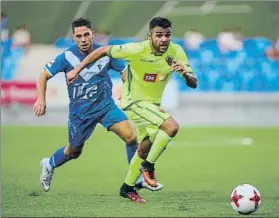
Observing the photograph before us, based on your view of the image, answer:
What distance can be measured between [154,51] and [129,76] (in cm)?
42

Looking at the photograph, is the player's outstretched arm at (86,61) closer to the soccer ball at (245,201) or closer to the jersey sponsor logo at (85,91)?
the jersey sponsor logo at (85,91)

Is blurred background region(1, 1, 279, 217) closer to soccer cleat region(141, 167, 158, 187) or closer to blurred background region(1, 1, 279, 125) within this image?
blurred background region(1, 1, 279, 125)

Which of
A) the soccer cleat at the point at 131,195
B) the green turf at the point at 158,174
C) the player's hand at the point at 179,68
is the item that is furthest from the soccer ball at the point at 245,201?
the player's hand at the point at 179,68

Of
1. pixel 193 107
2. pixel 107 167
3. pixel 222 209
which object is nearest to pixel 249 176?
pixel 107 167

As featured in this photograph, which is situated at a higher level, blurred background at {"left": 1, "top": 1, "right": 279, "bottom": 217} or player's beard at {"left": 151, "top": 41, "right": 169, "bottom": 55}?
player's beard at {"left": 151, "top": 41, "right": 169, "bottom": 55}

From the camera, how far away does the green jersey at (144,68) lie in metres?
7.71

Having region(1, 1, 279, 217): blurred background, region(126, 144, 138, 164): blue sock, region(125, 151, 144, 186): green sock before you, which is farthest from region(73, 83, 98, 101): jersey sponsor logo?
region(1, 1, 279, 217): blurred background

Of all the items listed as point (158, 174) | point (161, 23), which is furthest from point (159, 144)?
point (158, 174)

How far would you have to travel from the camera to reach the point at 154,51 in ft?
25.3

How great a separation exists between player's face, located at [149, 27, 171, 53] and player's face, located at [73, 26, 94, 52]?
1.88 ft

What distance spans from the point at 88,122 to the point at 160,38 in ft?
3.97

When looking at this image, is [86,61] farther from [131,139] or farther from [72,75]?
[131,139]

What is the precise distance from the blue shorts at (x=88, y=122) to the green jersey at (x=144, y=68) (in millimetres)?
194

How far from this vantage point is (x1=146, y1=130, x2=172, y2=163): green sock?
7.74 m
